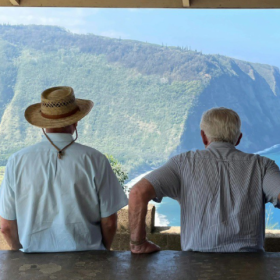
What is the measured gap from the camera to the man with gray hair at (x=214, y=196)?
1.71m

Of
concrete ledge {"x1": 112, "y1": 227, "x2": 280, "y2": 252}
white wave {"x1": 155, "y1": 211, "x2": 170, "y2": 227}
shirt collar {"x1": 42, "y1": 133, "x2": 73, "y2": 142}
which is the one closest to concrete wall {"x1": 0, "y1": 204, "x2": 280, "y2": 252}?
concrete ledge {"x1": 112, "y1": 227, "x2": 280, "y2": 252}

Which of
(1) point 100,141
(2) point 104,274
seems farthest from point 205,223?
(1) point 100,141

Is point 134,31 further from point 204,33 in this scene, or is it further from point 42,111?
point 42,111

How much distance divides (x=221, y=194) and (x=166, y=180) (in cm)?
21

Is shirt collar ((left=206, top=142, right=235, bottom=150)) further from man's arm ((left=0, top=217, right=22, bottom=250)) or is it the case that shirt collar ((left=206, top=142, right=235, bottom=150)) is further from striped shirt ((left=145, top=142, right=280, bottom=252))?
man's arm ((left=0, top=217, right=22, bottom=250))

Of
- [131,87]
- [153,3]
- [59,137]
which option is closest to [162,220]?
[131,87]

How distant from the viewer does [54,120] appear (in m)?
1.86

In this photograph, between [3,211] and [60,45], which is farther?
[60,45]

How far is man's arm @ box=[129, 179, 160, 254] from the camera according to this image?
169 centimetres

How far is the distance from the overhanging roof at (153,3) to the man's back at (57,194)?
2386mm

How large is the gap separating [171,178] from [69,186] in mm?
386

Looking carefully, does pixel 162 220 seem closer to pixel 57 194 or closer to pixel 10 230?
pixel 10 230

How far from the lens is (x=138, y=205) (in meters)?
1.70

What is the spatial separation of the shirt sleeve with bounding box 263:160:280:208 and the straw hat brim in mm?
754
